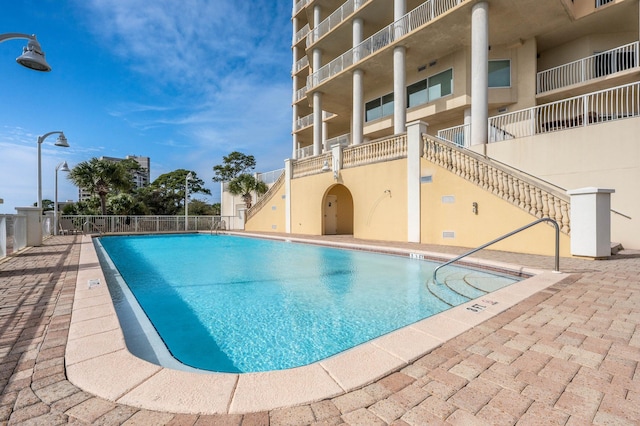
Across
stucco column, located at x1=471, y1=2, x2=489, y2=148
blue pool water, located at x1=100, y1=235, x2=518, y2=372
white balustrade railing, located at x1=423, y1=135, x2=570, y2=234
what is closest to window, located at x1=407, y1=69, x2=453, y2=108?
stucco column, located at x1=471, y1=2, x2=489, y2=148

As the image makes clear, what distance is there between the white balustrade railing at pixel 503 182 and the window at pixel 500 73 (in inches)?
216

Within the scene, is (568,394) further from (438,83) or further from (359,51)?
(359,51)

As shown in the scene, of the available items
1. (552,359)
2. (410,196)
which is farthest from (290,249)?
(552,359)

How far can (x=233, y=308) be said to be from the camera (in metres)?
4.44

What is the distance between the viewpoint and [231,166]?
3947cm

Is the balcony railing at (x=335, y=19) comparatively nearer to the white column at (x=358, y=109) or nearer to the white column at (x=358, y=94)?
the white column at (x=358, y=94)

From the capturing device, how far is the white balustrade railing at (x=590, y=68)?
1039 centimetres

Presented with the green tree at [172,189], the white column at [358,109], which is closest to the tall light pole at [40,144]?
the white column at [358,109]

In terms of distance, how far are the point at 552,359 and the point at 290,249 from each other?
9.04 meters

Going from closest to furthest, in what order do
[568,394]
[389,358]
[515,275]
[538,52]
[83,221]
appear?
[568,394]
[389,358]
[515,275]
[538,52]
[83,221]

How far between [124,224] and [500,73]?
22718 millimetres

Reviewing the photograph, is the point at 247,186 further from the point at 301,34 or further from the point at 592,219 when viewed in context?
the point at 592,219

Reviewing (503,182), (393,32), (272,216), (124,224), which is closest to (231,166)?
(124,224)

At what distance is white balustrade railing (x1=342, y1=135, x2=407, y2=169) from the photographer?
10.8 meters
